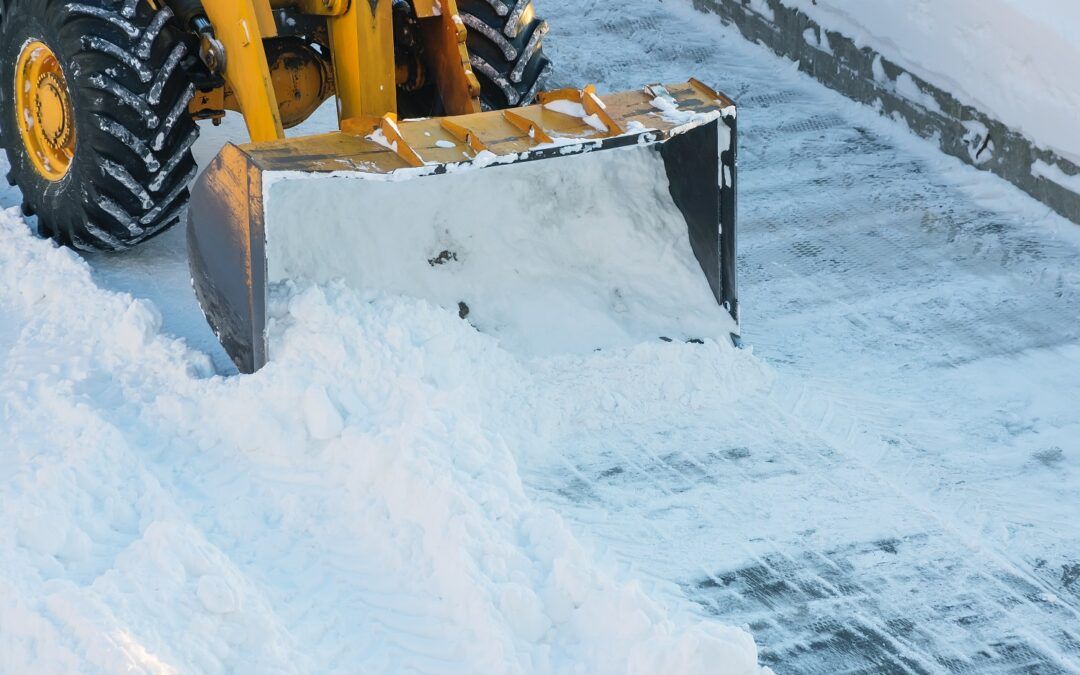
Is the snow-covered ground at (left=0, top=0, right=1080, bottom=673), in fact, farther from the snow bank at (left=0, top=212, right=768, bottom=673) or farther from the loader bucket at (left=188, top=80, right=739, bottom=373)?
the loader bucket at (left=188, top=80, right=739, bottom=373)

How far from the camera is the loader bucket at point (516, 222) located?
4625 mm

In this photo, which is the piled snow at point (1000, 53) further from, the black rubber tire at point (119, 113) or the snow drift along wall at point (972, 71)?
the black rubber tire at point (119, 113)

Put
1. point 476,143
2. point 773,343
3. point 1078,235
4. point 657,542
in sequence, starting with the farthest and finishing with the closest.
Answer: point 1078,235 < point 773,343 < point 476,143 < point 657,542

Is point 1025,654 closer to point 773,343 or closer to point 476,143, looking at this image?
point 773,343

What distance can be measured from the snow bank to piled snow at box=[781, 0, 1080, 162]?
2.34 m

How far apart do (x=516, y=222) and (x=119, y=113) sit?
1489mm

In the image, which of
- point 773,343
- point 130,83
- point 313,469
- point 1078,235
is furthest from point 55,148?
point 1078,235

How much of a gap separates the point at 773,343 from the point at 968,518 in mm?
1298

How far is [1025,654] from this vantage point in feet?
12.8

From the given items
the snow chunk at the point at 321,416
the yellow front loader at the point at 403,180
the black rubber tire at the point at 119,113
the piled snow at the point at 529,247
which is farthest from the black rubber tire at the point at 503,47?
the snow chunk at the point at 321,416

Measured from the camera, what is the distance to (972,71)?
7.03 meters

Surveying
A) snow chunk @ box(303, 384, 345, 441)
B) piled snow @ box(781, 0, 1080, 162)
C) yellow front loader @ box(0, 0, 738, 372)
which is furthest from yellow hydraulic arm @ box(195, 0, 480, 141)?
piled snow @ box(781, 0, 1080, 162)

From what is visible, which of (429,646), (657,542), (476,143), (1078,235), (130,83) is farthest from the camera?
(1078,235)

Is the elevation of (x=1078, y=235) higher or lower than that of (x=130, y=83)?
lower
